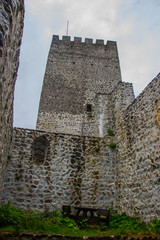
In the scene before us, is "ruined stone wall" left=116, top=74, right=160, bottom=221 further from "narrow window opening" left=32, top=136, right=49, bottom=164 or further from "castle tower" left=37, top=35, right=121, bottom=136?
"castle tower" left=37, top=35, right=121, bottom=136

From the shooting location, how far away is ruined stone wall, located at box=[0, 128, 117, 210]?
6801 millimetres

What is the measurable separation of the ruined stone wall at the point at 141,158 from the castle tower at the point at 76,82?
5844 millimetres

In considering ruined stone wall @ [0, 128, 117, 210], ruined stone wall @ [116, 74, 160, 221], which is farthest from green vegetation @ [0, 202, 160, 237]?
ruined stone wall @ [0, 128, 117, 210]

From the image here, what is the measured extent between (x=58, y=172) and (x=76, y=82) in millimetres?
11152

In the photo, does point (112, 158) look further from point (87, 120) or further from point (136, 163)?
point (87, 120)

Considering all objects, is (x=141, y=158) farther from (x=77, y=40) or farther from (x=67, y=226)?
(x=77, y=40)

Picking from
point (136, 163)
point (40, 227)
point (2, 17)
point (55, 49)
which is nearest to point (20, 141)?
point (40, 227)

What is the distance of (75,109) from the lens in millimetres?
15641

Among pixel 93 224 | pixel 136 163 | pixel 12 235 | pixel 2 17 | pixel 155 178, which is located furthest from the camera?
pixel 136 163

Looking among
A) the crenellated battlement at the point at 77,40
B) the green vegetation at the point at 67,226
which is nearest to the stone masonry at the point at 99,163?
the green vegetation at the point at 67,226

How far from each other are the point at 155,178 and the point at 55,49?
1689cm

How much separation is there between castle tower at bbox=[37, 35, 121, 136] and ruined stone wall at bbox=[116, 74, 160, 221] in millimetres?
5844

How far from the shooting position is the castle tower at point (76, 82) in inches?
586

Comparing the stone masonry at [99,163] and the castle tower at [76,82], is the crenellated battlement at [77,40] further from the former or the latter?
the stone masonry at [99,163]
